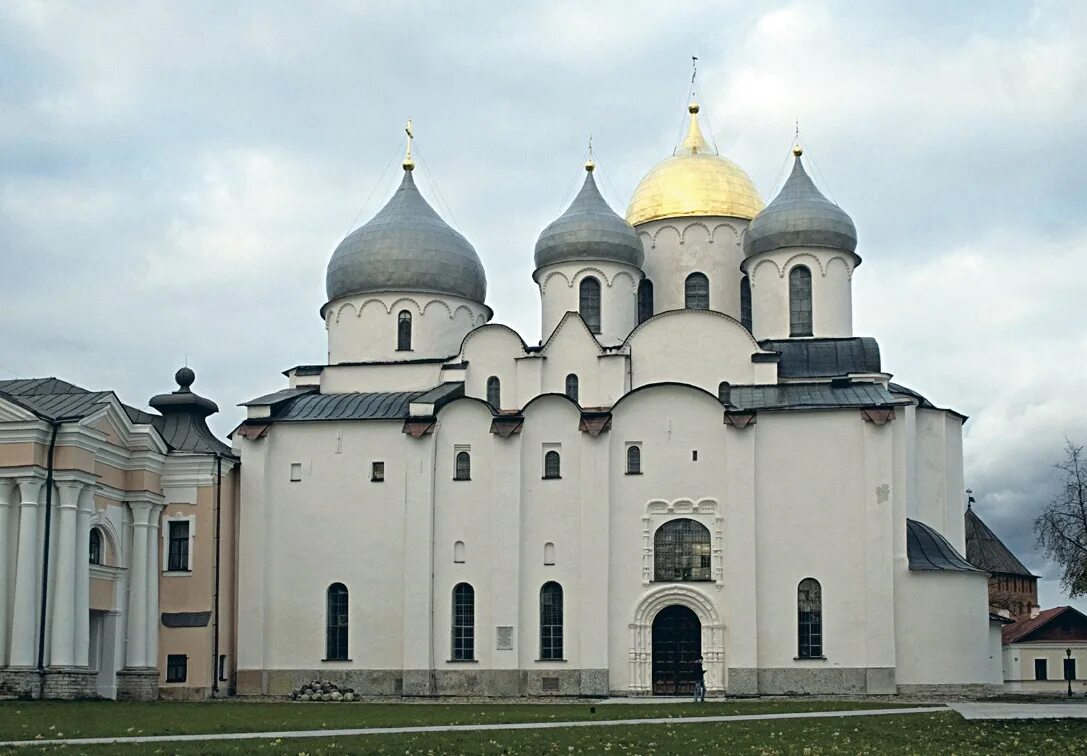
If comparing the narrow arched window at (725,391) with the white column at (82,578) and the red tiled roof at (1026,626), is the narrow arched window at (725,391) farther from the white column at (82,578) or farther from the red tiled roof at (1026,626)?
the red tiled roof at (1026,626)

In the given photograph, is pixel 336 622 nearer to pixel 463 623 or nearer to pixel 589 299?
pixel 463 623

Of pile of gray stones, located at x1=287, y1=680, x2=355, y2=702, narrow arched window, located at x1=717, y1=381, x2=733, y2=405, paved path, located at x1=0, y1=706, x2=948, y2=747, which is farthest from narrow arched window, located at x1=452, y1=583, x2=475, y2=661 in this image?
paved path, located at x1=0, y1=706, x2=948, y2=747

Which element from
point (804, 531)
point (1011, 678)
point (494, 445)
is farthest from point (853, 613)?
point (1011, 678)

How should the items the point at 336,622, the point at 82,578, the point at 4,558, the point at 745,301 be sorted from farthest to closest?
the point at 745,301 < the point at 336,622 < the point at 82,578 < the point at 4,558

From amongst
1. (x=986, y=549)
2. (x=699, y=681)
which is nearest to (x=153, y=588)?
(x=699, y=681)

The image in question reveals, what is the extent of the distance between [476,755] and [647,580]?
2188cm

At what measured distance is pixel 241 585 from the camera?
44.9 metres

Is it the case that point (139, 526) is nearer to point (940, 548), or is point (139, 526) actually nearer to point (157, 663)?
point (157, 663)

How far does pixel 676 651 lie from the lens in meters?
42.6

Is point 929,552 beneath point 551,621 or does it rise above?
above

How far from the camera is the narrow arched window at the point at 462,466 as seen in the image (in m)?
44.3

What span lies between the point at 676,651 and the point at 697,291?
1286cm

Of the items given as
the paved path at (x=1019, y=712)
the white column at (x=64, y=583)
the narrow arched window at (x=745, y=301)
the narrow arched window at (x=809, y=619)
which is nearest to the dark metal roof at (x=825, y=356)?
the narrow arched window at (x=745, y=301)

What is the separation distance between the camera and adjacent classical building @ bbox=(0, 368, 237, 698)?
38.5m
